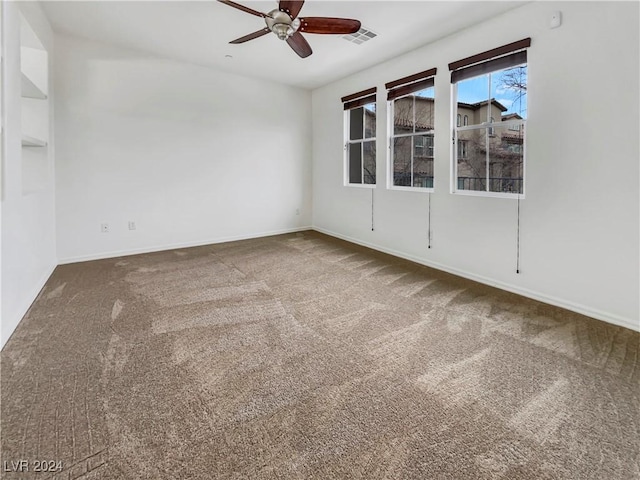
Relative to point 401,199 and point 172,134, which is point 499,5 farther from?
point 172,134

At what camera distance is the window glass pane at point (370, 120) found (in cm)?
507

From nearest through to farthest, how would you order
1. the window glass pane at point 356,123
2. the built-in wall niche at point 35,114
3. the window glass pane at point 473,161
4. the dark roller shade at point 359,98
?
the built-in wall niche at point 35,114, the window glass pane at point 473,161, the dark roller shade at point 359,98, the window glass pane at point 356,123

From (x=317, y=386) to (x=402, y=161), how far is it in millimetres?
3509

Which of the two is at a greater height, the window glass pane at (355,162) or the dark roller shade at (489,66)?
the dark roller shade at (489,66)

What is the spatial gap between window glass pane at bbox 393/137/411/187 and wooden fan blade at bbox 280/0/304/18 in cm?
236

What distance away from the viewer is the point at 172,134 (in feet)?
16.2

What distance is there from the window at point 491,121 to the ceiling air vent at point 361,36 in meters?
0.94

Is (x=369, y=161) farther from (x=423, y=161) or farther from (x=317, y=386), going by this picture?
(x=317, y=386)

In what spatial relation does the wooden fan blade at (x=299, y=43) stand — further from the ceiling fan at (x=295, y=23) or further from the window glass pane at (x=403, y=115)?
the window glass pane at (x=403, y=115)

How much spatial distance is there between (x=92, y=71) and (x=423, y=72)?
13.3 ft

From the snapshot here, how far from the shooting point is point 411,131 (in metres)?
4.47

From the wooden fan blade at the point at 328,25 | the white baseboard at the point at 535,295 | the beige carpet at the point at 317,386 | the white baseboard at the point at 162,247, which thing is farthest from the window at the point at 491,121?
the white baseboard at the point at 162,247

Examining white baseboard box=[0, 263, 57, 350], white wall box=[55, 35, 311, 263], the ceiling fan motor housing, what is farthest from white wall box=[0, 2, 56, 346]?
the ceiling fan motor housing

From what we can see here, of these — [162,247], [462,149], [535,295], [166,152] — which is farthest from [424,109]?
[162,247]
